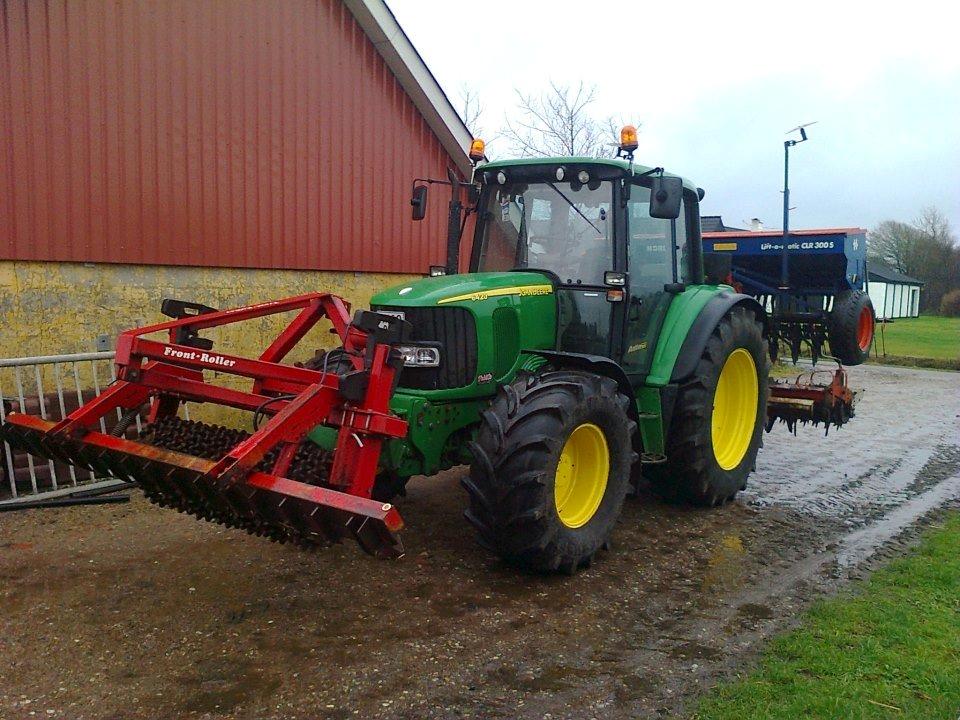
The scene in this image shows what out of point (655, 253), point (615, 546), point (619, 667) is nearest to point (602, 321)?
point (655, 253)

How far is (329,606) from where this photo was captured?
4395 mm

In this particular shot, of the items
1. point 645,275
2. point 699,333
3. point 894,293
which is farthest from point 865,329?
point 894,293

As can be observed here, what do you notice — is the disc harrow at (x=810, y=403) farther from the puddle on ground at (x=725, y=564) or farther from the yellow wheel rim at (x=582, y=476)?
the yellow wheel rim at (x=582, y=476)

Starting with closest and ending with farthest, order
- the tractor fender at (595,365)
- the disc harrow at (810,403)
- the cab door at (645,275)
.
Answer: the tractor fender at (595,365)
the cab door at (645,275)
the disc harrow at (810,403)

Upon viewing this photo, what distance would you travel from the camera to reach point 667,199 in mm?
5105

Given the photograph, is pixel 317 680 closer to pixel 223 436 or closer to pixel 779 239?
pixel 223 436

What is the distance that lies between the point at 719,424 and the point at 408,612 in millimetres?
3363

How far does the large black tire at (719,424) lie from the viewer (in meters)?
5.85

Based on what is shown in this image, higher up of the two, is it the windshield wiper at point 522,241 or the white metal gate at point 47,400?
the windshield wiper at point 522,241

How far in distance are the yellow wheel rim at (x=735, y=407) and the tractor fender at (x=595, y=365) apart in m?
1.63

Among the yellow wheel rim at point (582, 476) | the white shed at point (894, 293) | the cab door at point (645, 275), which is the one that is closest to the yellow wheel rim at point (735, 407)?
the cab door at point (645, 275)

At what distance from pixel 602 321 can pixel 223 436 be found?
2.43 meters

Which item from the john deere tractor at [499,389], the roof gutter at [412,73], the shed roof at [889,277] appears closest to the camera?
the john deere tractor at [499,389]

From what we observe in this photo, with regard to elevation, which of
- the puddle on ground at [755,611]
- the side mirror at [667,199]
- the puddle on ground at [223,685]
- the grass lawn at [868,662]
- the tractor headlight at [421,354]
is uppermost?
the side mirror at [667,199]
